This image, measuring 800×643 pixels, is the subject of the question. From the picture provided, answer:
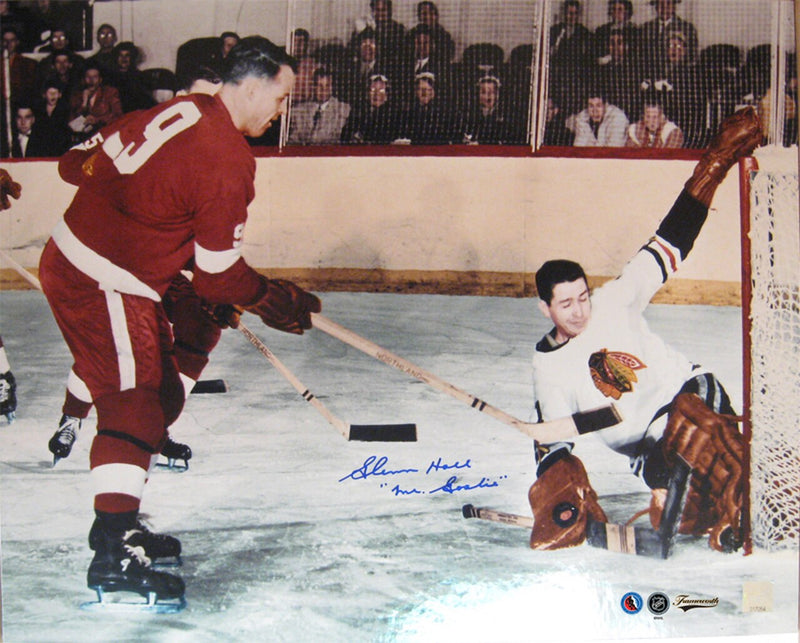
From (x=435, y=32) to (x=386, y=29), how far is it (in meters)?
0.15

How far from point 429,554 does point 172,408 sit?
0.84 m

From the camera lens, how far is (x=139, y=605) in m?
2.14

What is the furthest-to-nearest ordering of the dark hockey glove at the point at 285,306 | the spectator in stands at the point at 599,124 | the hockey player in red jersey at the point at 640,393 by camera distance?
the spectator in stands at the point at 599,124
the hockey player in red jersey at the point at 640,393
the dark hockey glove at the point at 285,306

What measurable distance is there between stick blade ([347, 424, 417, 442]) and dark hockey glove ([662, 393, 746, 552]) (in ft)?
2.43

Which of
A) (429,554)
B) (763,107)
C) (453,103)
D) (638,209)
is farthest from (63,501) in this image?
(763,107)

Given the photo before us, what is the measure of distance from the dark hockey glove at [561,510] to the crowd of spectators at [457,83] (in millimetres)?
1010

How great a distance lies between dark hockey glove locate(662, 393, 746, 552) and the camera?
229 centimetres

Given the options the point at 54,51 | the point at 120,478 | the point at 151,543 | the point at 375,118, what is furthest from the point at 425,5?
the point at 151,543

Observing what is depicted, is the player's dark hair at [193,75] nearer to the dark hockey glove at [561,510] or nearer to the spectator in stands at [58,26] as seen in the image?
the spectator in stands at [58,26]

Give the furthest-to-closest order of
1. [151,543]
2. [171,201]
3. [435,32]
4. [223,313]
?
[435,32] < [223,313] < [151,543] < [171,201]

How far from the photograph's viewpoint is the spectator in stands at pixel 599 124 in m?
2.39

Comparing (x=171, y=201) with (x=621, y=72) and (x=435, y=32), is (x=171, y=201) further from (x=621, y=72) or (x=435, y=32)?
(x=621, y=72)

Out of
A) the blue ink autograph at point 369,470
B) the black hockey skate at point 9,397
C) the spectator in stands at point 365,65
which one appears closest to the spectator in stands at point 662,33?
the spectator in stands at point 365,65

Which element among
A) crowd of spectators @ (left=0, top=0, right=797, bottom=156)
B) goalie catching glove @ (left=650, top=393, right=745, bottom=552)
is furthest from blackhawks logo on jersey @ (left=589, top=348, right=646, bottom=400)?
crowd of spectators @ (left=0, top=0, right=797, bottom=156)
